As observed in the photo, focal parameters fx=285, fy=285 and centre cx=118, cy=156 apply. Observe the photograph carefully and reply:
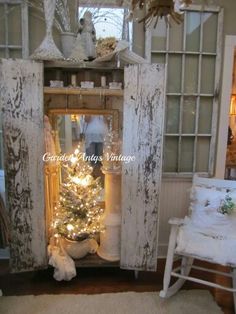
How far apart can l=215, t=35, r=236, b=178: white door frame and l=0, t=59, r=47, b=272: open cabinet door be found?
1.57m

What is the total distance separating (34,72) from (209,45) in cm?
153

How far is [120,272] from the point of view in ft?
7.89

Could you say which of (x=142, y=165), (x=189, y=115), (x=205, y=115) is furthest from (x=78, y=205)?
(x=205, y=115)

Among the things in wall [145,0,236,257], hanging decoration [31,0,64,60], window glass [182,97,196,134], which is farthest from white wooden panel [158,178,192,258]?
hanging decoration [31,0,64,60]

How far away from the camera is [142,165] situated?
2066mm

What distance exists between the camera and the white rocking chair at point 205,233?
1904 millimetres

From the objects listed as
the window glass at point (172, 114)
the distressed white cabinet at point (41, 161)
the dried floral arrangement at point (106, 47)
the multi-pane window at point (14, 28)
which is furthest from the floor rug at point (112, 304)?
the multi-pane window at point (14, 28)

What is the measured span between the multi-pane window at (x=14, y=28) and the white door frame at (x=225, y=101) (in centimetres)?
171

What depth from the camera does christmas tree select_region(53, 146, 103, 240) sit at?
2.21 m

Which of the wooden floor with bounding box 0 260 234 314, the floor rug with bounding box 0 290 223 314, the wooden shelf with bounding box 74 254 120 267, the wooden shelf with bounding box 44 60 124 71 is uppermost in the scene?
the wooden shelf with bounding box 44 60 124 71

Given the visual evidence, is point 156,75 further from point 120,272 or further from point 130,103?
point 120,272

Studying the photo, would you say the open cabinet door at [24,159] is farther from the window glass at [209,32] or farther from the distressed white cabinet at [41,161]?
the window glass at [209,32]

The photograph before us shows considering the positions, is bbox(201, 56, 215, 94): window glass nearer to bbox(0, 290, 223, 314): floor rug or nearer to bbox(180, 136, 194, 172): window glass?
bbox(180, 136, 194, 172): window glass

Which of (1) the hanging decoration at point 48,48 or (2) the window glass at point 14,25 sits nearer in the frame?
(1) the hanging decoration at point 48,48
